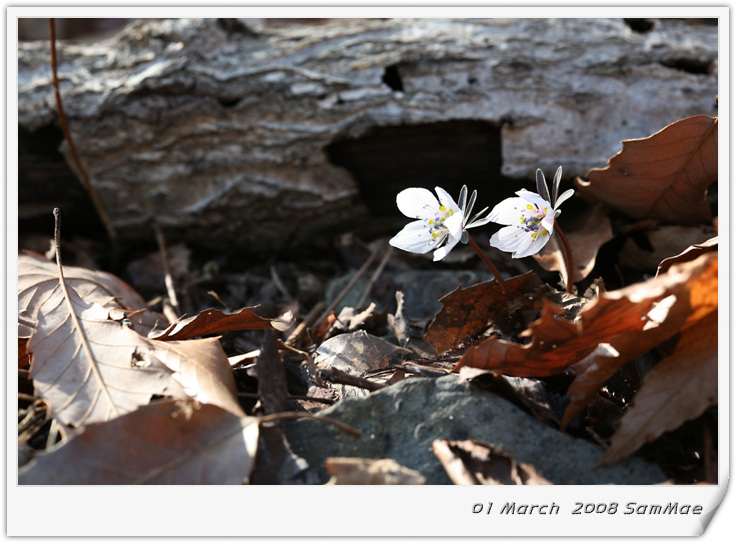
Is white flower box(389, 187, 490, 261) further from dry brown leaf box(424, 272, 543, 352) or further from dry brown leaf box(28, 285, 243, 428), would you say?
dry brown leaf box(28, 285, 243, 428)

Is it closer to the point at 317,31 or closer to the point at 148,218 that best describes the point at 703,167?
the point at 317,31

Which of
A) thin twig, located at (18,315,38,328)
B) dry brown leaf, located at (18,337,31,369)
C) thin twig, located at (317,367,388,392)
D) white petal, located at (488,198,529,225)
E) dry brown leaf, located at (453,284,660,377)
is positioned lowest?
thin twig, located at (317,367,388,392)

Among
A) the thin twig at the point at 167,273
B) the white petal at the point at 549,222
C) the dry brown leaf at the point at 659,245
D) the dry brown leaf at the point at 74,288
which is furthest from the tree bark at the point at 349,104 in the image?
the white petal at the point at 549,222

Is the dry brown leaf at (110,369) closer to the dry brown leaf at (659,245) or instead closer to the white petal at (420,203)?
the white petal at (420,203)

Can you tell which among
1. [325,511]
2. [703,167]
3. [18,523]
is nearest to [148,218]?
[18,523]

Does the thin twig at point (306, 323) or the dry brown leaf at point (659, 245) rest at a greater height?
the dry brown leaf at point (659, 245)

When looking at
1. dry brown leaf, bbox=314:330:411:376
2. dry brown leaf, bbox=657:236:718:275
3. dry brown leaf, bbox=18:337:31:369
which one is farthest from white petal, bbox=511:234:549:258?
dry brown leaf, bbox=18:337:31:369

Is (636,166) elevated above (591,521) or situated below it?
above
